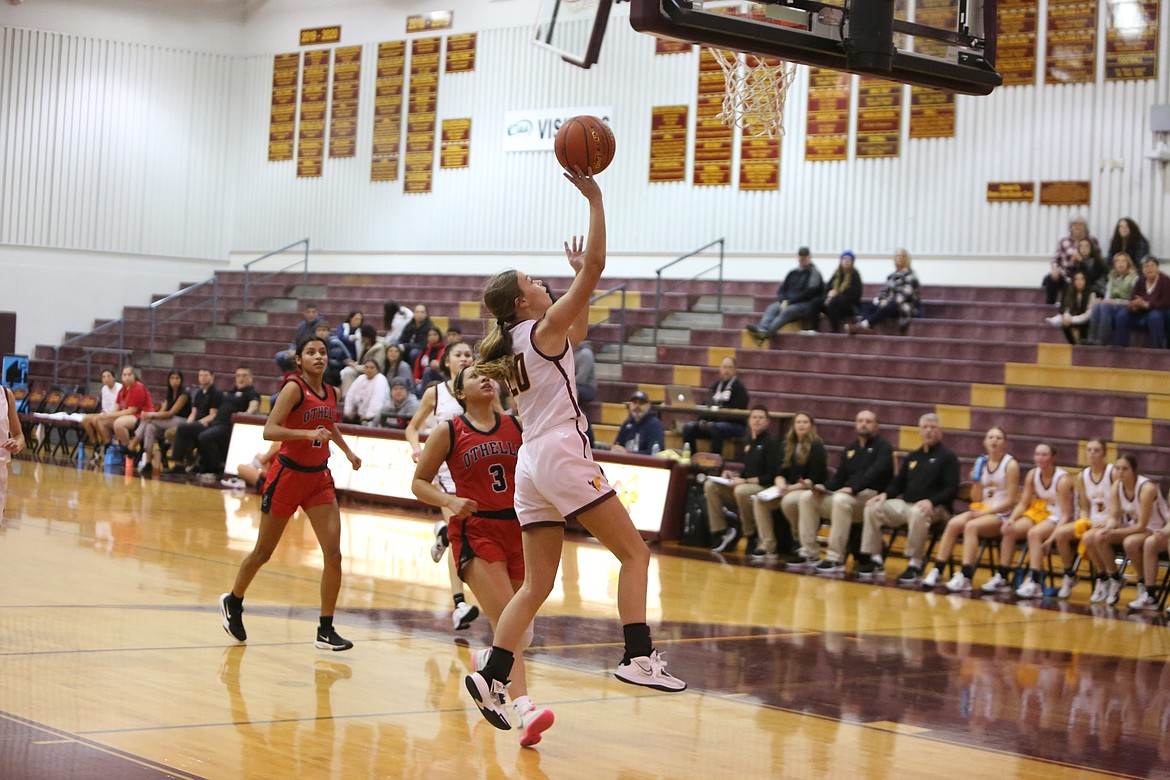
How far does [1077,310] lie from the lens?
15.3m

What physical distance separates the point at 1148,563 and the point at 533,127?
14045 mm

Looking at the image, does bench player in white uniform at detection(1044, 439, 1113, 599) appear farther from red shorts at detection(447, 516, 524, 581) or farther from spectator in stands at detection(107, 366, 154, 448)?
spectator in stands at detection(107, 366, 154, 448)

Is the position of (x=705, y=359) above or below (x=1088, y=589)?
above

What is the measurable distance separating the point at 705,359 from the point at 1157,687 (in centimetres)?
1069

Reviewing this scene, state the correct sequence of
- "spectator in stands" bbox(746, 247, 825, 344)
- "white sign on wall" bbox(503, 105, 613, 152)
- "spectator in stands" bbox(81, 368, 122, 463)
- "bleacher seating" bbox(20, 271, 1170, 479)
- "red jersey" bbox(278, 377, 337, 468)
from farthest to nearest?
1. "white sign on wall" bbox(503, 105, 613, 152)
2. "spectator in stands" bbox(81, 368, 122, 463)
3. "spectator in stands" bbox(746, 247, 825, 344)
4. "bleacher seating" bbox(20, 271, 1170, 479)
5. "red jersey" bbox(278, 377, 337, 468)

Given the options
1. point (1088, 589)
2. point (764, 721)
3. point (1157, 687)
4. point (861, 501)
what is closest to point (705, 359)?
point (861, 501)

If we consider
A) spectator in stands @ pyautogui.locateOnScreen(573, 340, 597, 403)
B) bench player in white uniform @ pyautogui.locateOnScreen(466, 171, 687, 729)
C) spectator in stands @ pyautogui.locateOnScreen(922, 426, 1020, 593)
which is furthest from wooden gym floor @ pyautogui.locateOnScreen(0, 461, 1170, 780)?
spectator in stands @ pyautogui.locateOnScreen(573, 340, 597, 403)

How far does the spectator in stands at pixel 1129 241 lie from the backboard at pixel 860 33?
922 centimetres

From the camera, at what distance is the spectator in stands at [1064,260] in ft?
52.4

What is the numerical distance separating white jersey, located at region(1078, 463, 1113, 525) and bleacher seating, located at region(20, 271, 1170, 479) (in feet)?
7.19

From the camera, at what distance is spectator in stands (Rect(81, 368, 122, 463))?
20.1 metres

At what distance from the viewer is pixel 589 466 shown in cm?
491

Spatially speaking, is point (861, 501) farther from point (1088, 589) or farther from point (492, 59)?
point (492, 59)

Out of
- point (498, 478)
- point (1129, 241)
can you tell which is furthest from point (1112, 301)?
point (498, 478)
